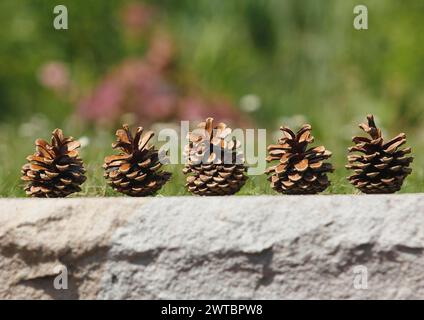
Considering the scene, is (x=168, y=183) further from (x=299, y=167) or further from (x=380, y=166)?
(x=380, y=166)

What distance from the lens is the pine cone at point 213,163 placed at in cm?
231

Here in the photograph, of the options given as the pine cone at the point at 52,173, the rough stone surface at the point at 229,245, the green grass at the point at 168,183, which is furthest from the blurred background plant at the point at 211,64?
the rough stone surface at the point at 229,245

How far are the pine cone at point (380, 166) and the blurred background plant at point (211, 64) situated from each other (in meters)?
2.39

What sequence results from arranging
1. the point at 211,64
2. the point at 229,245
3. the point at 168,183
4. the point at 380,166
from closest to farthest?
1. the point at 229,245
2. the point at 380,166
3. the point at 168,183
4. the point at 211,64

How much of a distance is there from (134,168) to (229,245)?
1.39 feet

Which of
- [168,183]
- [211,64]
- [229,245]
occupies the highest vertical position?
[211,64]

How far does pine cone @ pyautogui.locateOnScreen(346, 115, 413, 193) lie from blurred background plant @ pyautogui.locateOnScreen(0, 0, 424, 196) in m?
2.39

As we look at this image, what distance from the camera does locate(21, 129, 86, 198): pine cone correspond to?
92.8 inches

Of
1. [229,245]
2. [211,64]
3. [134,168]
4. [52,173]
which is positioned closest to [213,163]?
[134,168]

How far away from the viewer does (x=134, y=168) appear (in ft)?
7.68

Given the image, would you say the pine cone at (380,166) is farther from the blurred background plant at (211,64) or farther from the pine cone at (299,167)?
the blurred background plant at (211,64)

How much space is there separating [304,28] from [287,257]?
3.56 m

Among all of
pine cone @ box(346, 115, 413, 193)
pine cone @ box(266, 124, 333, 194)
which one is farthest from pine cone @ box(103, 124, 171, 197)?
pine cone @ box(346, 115, 413, 193)
